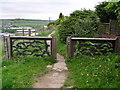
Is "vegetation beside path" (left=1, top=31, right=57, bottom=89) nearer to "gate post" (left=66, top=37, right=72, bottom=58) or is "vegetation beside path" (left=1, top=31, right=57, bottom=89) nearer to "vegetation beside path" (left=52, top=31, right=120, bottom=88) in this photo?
"gate post" (left=66, top=37, right=72, bottom=58)

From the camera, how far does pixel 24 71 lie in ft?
19.7

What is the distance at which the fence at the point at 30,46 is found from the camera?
787 cm

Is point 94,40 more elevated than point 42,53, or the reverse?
point 94,40

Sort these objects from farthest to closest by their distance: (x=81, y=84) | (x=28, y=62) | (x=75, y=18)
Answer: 1. (x=75, y=18)
2. (x=28, y=62)
3. (x=81, y=84)

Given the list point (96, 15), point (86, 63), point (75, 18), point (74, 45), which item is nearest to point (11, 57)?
point (74, 45)

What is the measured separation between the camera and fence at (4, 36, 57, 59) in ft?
25.8

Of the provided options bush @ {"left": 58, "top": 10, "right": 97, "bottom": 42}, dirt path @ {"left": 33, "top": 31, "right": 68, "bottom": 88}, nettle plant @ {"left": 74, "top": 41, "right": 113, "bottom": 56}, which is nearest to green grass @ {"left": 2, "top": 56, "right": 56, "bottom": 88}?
dirt path @ {"left": 33, "top": 31, "right": 68, "bottom": 88}

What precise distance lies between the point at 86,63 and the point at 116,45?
6.07 feet

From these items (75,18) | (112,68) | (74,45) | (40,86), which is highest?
(75,18)

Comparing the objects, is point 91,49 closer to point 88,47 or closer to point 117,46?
point 88,47

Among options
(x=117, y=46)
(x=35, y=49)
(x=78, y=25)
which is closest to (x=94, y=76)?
(x=117, y=46)

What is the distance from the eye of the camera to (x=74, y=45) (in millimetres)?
7789

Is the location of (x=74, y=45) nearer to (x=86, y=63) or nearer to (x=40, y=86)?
(x=86, y=63)

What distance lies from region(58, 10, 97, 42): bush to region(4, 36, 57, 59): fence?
9.32 ft
